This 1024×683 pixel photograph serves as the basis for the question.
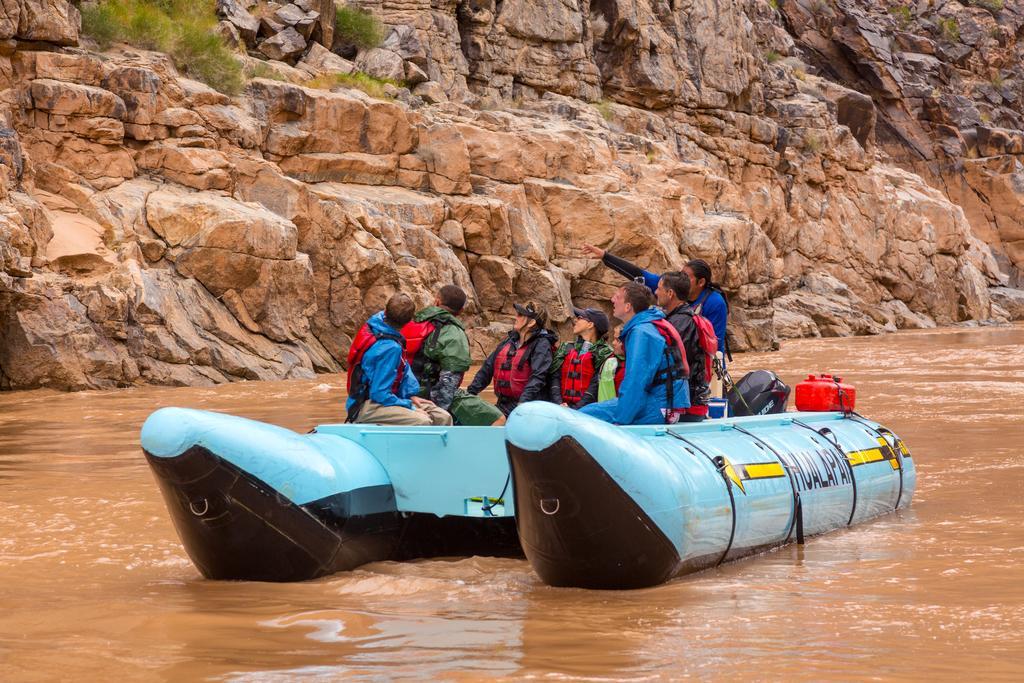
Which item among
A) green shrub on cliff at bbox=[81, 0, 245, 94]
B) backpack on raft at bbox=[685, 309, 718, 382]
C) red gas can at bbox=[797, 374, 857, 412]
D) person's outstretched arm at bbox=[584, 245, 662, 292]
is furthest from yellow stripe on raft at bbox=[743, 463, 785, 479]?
green shrub on cliff at bbox=[81, 0, 245, 94]

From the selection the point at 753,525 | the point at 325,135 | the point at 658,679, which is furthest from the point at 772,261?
the point at 658,679

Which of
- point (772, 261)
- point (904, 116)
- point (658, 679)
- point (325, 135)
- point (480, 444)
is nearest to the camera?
point (658, 679)

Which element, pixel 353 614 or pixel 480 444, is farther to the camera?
pixel 480 444

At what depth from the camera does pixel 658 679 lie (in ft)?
12.6

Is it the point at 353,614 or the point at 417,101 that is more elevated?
the point at 417,101

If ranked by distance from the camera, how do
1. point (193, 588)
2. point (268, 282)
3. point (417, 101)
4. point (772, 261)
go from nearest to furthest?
point (193, 588)
point (268, 282)
point (417, 101)
point (772, 261)

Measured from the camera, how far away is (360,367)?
21.7ft

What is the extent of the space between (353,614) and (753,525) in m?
2.09

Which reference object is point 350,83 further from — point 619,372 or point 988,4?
point 988,4

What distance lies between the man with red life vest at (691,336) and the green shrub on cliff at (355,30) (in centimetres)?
2006

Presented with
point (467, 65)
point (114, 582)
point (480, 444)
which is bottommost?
point (114, 582)

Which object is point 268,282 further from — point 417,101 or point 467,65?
point 467,65

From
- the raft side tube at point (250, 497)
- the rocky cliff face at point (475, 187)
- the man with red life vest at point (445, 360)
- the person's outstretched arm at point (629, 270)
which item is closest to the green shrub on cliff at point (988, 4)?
the rocky cliff face at point (475, 187)

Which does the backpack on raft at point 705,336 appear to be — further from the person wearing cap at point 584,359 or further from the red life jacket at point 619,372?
the person wearing cap at point 584,359
